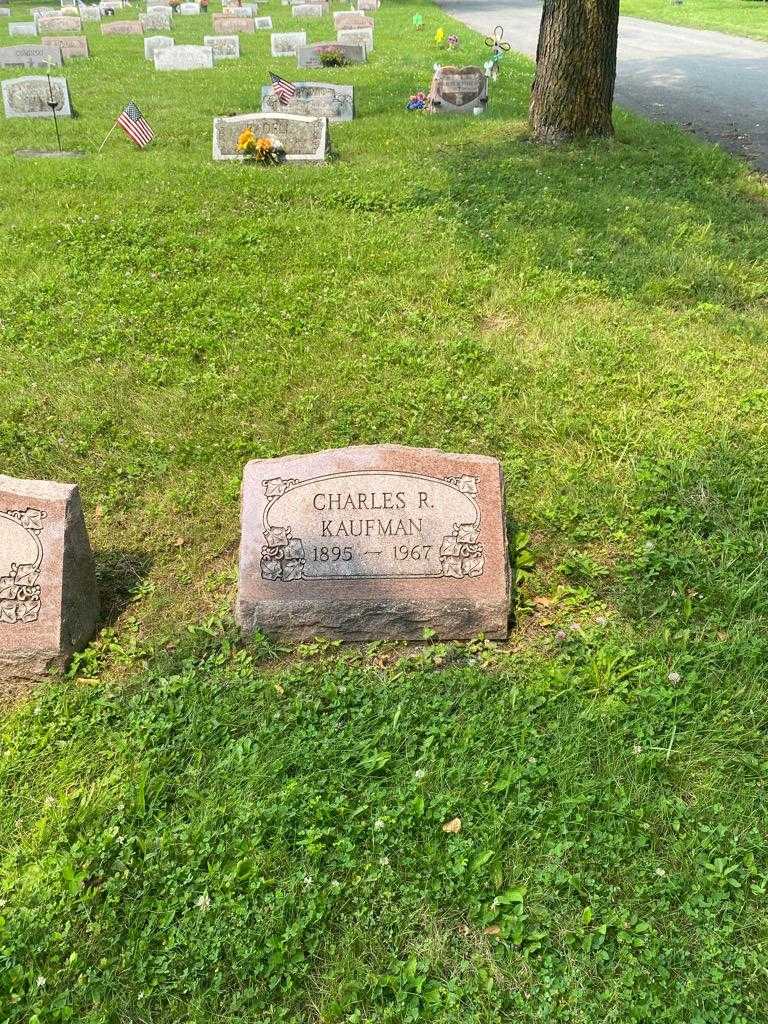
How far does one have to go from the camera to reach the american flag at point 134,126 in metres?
10.7

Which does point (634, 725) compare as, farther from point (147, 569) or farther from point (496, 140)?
point (496, 140)

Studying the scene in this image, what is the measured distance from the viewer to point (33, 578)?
139 inches

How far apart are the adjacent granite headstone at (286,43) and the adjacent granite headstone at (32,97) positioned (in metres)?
8.73

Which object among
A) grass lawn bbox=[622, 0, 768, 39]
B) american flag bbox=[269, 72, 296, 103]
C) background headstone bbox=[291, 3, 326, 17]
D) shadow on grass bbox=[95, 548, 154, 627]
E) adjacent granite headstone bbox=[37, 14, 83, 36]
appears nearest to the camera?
shadow on grass bbox=[95, 548, 154, 627]

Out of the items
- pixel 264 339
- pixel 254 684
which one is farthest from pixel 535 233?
pixel 254 684

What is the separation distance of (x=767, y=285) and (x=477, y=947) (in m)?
5.72

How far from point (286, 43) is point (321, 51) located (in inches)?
127

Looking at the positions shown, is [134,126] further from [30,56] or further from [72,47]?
[72,47]

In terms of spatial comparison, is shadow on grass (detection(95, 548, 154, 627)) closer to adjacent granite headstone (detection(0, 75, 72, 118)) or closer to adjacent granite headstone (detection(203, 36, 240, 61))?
adjacent granite headstone (detection(0, 75, 72, 118))

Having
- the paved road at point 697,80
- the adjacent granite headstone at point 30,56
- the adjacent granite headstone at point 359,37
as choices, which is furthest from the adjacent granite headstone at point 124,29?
the paved road at point 697,80

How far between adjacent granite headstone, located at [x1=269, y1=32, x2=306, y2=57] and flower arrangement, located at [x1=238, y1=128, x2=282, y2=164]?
12.5 metres

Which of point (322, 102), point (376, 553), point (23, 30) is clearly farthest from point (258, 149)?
point (23, 30)

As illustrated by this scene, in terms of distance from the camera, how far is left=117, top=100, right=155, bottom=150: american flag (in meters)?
10.7

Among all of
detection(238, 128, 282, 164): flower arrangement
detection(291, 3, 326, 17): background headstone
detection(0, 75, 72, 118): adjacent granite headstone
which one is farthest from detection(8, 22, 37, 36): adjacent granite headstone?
detection(238, 128, 282, 164): flower arrangement
